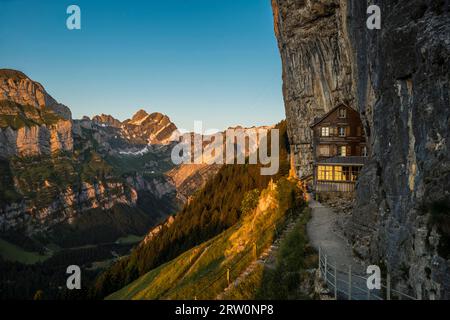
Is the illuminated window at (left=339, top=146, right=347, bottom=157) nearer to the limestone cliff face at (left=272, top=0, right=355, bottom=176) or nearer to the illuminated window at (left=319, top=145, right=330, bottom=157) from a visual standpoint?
the illuminated window at (left=319, top=145, right=330, bottom=157)

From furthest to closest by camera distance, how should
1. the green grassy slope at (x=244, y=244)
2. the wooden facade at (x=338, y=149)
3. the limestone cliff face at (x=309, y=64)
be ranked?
the limestone cliff face at (x=309, y=64) → the wooden facade at (x=338, y=149) → the green grassy slope at (x=244, y=244)

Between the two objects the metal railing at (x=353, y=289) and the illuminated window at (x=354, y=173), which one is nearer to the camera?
the metal railing at (x=353, y=289)

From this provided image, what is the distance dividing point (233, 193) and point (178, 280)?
200 ft

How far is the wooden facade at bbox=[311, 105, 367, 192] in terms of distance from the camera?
161 ft

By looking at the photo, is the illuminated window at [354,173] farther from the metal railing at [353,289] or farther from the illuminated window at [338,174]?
the metal railing at [353,289]

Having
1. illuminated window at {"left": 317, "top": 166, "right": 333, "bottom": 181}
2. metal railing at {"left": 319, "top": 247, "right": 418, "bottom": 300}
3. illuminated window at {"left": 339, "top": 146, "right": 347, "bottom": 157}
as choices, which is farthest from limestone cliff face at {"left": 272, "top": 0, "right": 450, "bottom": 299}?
illuminated window at {"left": 339, "top": 146, "right": 347, "bottom": 157}

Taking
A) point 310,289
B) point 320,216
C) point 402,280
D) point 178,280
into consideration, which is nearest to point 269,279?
point 310,289

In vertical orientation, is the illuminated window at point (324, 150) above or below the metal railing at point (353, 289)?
above

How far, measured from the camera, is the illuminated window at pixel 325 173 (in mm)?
50156

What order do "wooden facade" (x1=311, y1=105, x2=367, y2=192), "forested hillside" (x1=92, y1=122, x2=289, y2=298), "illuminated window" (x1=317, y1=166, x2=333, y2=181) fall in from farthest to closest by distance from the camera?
"forested hillside" (x1=92, y1=122, x2=289, y2=298) < "illuminated window" (x1=317, y1=166, x2=333, y2=181) < "wooden facade" (x1=311, y1=105, x2=367, y2=192)

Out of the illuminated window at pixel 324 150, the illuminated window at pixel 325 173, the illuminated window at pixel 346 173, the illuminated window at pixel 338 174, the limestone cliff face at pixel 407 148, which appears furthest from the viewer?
the illuminated window at pixel 324 150

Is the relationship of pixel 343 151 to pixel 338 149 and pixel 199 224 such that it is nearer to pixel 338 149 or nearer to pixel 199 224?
pixel 338 149

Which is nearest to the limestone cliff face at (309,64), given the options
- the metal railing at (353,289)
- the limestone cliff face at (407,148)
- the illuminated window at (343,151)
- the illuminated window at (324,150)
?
the illuminated window at (343,151)
